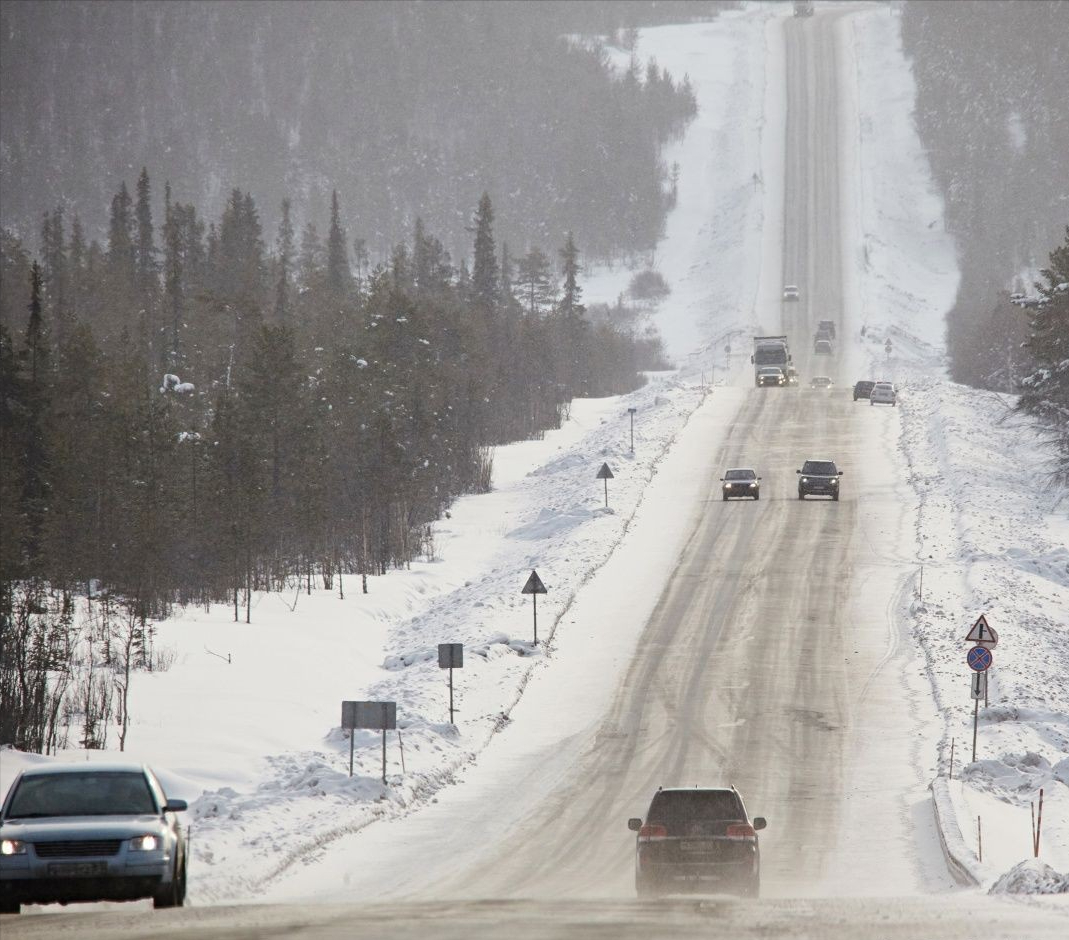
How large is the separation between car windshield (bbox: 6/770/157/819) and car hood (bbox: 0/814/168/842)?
0.65 ft

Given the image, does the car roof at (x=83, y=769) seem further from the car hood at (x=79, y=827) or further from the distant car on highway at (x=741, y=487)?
the distant car on highway at (x=741, y=487)

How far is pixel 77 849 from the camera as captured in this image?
48.1 feet

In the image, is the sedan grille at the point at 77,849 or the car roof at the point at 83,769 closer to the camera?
the sedan grille at the point at 77,849

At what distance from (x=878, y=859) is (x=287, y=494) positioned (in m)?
46.3

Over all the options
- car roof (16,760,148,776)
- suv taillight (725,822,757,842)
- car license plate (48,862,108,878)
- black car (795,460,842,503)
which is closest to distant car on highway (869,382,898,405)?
black car (795,460,842,503)

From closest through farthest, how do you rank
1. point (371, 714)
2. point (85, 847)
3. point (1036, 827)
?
point (85, 847) → point (371, 714) → point (1036, 827)

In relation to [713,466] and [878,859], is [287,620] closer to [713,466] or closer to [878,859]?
[878,859]

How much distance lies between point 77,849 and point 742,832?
7701mm

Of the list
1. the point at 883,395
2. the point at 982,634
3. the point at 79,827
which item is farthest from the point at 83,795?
the point at 883,395

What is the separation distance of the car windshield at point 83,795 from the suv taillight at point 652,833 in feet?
19.3

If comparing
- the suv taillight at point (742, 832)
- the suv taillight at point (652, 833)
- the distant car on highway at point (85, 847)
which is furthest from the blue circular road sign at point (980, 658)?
the distant car on highway at point (85, 847)

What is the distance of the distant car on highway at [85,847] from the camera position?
14562 millimetres

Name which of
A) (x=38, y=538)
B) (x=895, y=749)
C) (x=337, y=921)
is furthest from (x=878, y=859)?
(x=38, y=538)

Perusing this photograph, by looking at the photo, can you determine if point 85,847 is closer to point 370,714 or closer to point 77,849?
point 77,849
